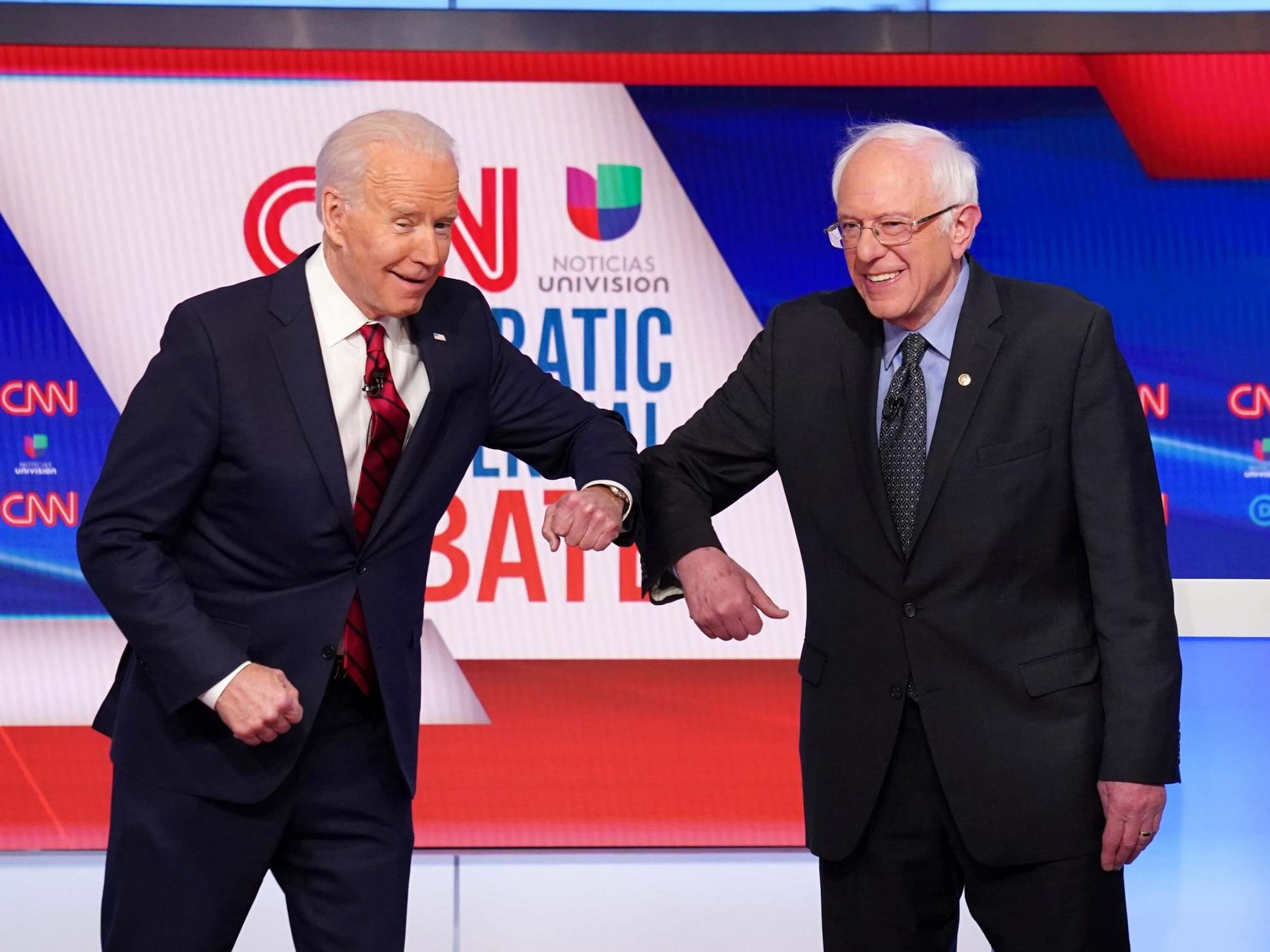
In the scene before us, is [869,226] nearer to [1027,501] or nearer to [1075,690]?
[1027,501]

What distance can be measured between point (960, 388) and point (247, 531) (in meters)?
1.02

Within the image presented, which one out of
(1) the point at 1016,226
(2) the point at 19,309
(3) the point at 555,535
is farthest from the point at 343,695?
(1) the point at 1016,226

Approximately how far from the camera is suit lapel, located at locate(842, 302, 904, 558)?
2.00m

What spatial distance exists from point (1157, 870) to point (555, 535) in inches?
99.8

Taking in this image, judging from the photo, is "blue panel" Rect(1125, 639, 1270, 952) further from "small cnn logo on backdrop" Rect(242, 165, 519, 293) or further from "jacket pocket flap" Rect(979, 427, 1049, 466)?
"small cnn logo on backdrop" Rect(242, 165, 519, 293)

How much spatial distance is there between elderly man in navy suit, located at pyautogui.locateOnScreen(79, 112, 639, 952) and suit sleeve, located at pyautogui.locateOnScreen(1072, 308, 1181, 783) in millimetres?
666

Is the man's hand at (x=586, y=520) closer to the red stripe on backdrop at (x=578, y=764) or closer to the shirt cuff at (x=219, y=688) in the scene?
the shirt cuff at (x=219, y=688)

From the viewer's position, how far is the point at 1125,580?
1.93 meters

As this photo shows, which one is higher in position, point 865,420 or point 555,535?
point 865,420

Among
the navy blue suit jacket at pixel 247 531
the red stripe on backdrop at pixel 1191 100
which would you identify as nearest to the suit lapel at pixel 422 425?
the navy blue suit jacket at pixel 247 531

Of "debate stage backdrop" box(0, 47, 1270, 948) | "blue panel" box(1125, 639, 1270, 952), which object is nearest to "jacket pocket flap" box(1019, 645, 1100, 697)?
"blue panel" box(1125, 639, 1270, 952)

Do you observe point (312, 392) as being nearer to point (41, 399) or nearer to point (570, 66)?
point (570, 66)

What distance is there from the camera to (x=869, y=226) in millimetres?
2035

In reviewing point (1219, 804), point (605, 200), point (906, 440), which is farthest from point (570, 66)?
point (1219, 804)
